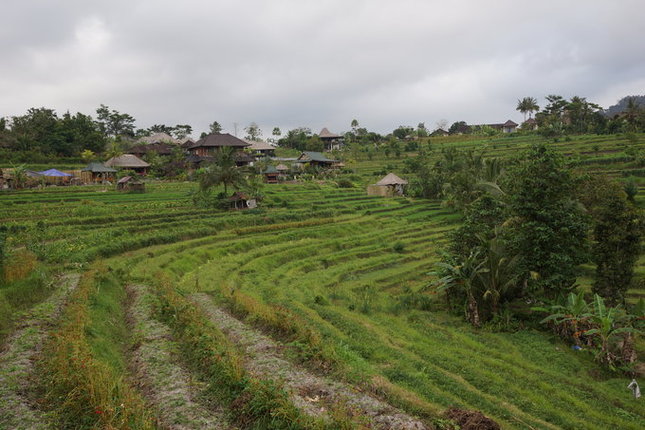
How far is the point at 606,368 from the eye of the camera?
44.1 ft

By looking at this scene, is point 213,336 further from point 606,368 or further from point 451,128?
point 451,128

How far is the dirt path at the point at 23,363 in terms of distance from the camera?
7633mm

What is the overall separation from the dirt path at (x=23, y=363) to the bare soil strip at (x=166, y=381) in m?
1.97

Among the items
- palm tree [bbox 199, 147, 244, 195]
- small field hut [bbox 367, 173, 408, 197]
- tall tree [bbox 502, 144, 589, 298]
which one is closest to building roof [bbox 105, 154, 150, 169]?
palm tree [bbox 199, 147, 244, 195]

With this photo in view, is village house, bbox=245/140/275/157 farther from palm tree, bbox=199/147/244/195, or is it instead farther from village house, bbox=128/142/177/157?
palm tree, bbox=199/147/244/195

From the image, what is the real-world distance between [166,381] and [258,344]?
2.77 m

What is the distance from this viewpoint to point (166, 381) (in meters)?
9.45

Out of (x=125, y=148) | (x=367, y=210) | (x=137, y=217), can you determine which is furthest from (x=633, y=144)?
(x=125, y=148)

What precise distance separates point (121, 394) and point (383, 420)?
480cm

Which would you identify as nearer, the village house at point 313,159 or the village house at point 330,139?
the village house at point 313,159

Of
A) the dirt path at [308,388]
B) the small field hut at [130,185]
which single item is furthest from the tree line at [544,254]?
the small field hut at [130,185]

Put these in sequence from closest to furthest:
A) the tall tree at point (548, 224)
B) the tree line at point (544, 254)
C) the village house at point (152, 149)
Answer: the tree line at point (544, 254)
the tall tree at point (548, 224)
the village house at point (152, 149)

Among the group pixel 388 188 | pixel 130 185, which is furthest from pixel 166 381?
pixel 388 188

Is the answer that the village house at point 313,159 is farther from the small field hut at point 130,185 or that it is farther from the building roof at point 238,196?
the building roof at point 238,196
